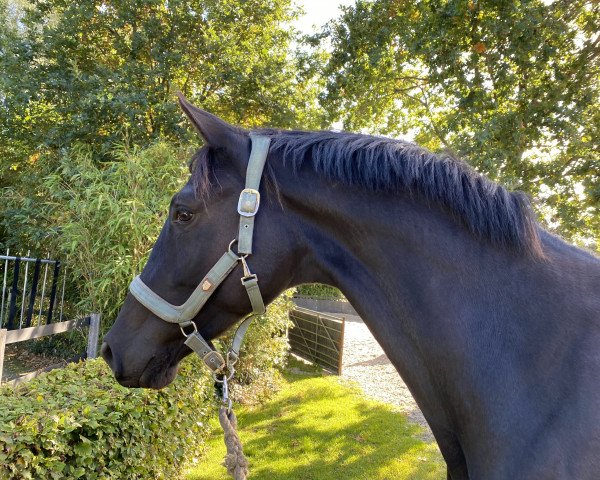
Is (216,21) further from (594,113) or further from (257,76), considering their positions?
(594,113)

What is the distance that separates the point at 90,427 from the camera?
8.35ft

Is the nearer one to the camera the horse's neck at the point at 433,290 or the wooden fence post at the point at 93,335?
the horse's neck at the point at 433,290

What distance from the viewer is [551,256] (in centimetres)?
137

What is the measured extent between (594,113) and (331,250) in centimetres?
830

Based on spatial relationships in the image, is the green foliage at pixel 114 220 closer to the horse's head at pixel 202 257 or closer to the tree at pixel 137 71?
the tree at pixel 137 71

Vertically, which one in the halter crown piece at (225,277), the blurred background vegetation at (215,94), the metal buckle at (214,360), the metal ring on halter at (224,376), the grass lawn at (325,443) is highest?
the blurred background vegetation at (215,94)

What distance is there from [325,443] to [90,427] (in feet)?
13.3

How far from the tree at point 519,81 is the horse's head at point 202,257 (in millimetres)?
5704

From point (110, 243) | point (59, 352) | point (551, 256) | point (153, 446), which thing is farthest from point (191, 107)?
point (59, 352)

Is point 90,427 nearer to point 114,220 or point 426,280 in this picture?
point 426,280

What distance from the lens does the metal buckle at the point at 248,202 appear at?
1.46 m

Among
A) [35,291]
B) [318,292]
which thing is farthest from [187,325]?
[318,292]

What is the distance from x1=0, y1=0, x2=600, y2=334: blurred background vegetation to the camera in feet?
18.4

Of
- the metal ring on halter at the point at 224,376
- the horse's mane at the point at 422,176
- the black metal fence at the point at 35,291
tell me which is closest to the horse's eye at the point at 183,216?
the horse's mane at the point at 422,176
